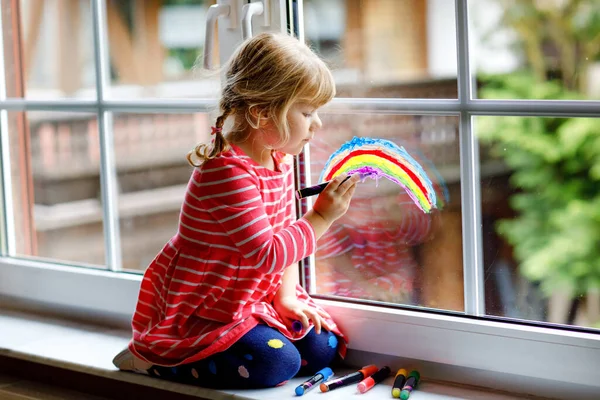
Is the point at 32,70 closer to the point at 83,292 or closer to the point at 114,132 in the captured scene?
the point at 114,132

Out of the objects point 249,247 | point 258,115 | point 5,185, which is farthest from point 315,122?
point 5,185

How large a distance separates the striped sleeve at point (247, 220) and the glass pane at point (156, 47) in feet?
0.98

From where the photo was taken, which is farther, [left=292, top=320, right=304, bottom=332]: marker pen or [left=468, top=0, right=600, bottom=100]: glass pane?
[left=292, top=320, right=304, bottom=332]: marker pen

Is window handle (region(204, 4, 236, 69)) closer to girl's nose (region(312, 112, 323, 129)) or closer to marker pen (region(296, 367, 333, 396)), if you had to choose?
girl's nose (region(312, 112, 323, 129))

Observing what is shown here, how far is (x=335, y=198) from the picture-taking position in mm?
1252

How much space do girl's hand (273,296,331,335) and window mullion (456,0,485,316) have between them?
22cm

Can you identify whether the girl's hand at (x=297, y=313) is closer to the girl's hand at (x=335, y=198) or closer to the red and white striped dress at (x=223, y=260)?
the red and white striped dress at (x=223, y=260)

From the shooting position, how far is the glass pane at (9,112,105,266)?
1674mm

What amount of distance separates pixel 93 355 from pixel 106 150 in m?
0.38

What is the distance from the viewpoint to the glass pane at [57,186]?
1.67m

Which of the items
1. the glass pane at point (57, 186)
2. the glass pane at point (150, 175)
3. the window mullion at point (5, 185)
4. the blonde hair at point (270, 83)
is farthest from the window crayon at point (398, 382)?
the window mullion at point (5, 185)

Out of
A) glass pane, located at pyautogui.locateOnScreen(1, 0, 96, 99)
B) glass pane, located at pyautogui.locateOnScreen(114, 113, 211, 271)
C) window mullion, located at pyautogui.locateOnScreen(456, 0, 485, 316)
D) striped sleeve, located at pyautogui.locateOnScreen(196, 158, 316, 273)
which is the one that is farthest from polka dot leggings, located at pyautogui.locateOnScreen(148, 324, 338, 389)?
glass pane, located at pyautogui.locateOnScreen(1, 0, 96, 99)

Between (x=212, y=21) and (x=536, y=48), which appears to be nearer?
(x=536, y=48)

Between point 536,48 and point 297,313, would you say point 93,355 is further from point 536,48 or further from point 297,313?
point 536,48
